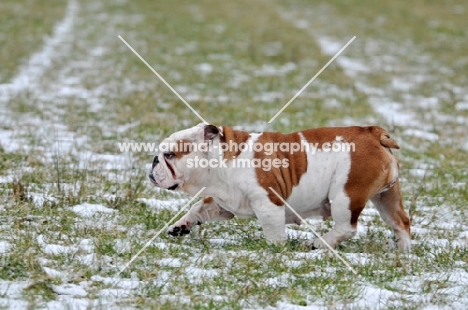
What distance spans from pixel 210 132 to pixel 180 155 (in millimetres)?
306

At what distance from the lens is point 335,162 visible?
6.12m

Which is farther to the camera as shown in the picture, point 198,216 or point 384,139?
point 198,216

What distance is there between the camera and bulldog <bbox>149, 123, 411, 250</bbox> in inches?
238

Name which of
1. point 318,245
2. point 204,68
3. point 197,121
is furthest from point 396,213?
point 204,68

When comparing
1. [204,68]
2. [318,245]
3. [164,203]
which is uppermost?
[204,68]

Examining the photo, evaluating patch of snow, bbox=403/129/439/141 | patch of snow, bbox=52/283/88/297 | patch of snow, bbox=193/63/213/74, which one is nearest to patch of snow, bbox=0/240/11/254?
patch of snow, bbox=52/283/88/297

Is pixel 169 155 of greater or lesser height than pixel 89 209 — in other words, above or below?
above

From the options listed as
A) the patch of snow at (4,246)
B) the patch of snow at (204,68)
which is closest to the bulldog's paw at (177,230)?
the patch of snow at (4,246)

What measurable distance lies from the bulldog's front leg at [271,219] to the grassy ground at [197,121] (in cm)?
15

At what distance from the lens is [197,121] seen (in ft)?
37.1

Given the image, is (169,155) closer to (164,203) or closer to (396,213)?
(164,203)

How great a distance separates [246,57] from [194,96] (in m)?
4.29

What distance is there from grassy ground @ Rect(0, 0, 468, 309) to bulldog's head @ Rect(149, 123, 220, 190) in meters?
0.51

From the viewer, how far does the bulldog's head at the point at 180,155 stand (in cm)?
606
